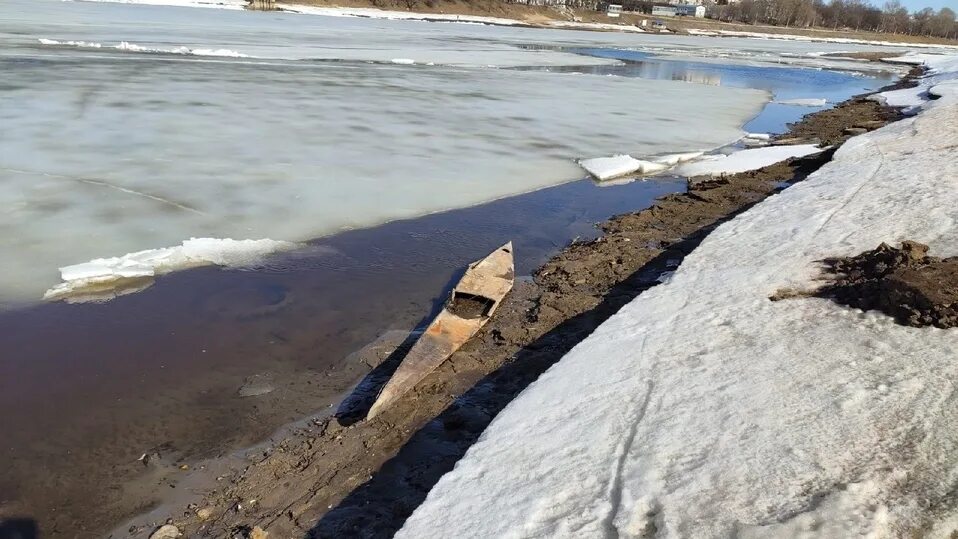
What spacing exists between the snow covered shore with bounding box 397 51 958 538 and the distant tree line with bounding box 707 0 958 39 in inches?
4373

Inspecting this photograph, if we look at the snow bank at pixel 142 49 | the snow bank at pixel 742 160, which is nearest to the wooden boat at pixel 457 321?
the snow bank at pixel 742 160

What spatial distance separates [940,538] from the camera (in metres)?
2.18

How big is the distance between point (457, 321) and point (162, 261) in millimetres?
2849

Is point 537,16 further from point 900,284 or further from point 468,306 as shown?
point 900,284

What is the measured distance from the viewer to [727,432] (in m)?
2.90

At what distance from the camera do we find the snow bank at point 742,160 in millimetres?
10312

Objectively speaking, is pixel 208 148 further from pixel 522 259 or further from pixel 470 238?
pixel 522 259

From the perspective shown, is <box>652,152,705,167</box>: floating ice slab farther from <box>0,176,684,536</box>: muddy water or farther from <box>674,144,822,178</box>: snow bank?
<box>0,176,684,536</box>: muddy water

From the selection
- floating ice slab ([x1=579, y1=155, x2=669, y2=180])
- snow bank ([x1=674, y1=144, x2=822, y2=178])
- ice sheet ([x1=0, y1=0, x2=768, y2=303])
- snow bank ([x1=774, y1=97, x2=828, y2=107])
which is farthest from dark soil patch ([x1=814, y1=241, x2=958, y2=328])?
snow bank ([x1=774, y1=97, x2=828, y2=107])

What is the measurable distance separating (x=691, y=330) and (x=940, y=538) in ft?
6.32

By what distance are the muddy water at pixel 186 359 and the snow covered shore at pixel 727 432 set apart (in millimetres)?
1668

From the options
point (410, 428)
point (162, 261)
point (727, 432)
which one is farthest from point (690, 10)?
point (727, 432)

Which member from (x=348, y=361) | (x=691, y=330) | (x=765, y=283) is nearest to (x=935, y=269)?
(x=765, y=283)

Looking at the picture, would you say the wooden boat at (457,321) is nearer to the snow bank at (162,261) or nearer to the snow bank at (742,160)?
the snow bank at (162,261)
